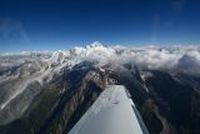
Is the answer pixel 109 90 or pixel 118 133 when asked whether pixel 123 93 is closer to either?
pixel 109 90

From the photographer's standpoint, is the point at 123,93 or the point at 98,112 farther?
the point at 123,93

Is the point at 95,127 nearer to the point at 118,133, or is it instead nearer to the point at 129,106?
the point at 118,133

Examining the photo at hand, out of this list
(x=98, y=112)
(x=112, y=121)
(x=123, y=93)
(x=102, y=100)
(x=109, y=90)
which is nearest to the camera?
(x=112, y=121)

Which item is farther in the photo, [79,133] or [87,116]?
[87,116]

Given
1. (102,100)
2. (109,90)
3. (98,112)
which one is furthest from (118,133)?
(109,90)

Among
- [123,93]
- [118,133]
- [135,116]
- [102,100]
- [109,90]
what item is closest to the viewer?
[118,133]

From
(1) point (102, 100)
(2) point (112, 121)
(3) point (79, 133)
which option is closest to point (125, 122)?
(2) point (112, 121)

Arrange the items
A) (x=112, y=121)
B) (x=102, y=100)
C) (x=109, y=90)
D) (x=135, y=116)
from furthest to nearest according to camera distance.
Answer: (x=109, y=90) < (x=102, y=100) < (x=135, y=116) < (x=112, y=121)

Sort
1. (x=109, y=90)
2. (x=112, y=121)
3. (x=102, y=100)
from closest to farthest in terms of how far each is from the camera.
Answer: (x=112, y=121) < (x=102, y=100) < (x=109, y=90)
